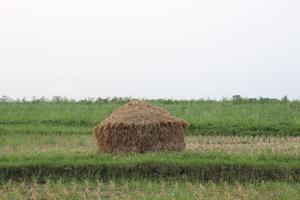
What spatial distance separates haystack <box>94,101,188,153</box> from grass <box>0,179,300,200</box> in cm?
142

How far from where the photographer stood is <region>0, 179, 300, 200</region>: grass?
7.86 m

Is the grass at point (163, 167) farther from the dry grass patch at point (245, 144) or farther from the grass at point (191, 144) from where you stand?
the dry grass patch at point (245, 144)

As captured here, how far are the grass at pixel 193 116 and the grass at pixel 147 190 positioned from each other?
612 centimetres

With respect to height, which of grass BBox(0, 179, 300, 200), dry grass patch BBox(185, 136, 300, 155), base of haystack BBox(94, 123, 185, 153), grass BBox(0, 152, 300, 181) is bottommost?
grass BBox(0, 179, 300, 200)

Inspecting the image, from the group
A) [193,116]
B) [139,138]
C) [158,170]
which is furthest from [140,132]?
[193,116]

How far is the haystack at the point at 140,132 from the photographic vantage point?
414 inches

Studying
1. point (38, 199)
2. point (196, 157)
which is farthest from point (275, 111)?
point (38, 199)

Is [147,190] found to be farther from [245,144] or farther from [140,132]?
[245,144]

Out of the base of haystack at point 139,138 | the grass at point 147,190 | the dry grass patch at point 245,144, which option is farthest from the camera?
the dry grass patch at point 245,144

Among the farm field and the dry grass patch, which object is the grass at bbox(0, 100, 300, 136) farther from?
the dry grass patch

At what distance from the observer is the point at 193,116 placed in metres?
16.8

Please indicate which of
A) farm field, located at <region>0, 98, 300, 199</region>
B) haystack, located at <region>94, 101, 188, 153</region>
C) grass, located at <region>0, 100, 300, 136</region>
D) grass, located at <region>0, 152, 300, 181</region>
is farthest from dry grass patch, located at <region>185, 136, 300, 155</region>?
grass, located at <region>0, 100, 300, 136</region>

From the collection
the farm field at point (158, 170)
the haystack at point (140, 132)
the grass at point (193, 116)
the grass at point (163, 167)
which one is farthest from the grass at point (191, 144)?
the grass at point (193, 116)

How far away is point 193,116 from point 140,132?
647 centimetres
